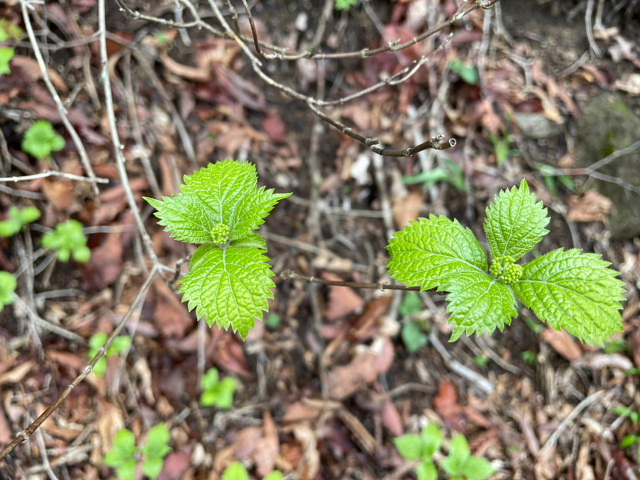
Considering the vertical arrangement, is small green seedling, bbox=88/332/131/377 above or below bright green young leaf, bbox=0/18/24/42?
below

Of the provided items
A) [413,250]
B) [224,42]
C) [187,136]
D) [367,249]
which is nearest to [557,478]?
[367,249]

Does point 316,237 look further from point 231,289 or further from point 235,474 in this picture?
point 231,289

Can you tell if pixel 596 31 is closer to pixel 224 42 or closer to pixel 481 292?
pixel 224 42

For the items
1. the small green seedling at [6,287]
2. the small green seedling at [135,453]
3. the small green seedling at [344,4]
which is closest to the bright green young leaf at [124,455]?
the small green seedling at [135,453]

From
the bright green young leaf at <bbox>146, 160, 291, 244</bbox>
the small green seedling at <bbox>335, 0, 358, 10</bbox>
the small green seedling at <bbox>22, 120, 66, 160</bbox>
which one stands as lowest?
the bright green young leaf at <bbox>146, 160, 291, 244</bbox>

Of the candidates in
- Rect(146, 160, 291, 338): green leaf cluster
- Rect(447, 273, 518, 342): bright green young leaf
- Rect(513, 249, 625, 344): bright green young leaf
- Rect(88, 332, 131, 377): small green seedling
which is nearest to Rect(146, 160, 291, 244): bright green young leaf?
Rect(146, 160, 291, 338): green leaf cluster

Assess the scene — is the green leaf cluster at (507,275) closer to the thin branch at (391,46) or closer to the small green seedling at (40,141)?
the thin branch at (391,46)

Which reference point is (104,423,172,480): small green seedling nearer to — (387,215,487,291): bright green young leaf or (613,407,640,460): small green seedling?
(387,215,487,291): bright green young leaf

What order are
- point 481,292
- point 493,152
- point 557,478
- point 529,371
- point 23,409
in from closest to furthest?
point 481,292, point 23,409, point 557,478, point 529,371, point 493,152
